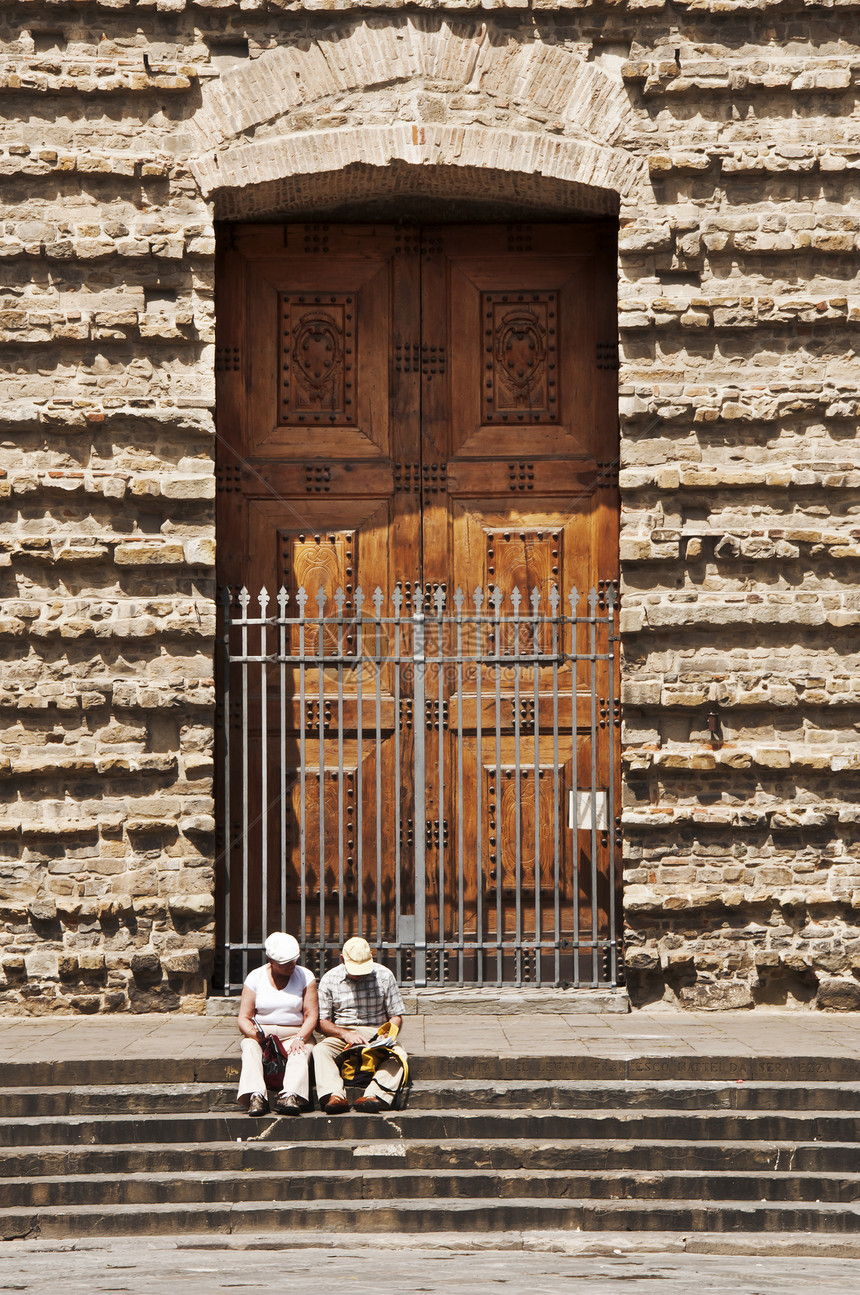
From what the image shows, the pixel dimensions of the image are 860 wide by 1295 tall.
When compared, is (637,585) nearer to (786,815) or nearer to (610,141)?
(786,815)

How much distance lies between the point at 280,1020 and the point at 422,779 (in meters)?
1.81

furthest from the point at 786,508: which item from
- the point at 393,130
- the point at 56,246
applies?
the point at 56,246

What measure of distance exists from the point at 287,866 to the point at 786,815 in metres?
3.00

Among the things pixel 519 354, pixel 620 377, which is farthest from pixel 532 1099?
pixel 519 354

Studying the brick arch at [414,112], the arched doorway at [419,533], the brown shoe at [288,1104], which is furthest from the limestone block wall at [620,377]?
the brown shoe at [288,1104]

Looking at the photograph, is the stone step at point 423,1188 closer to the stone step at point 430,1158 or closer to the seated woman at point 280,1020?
the stone step at point 430,1158

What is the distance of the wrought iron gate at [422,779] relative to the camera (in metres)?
7.67

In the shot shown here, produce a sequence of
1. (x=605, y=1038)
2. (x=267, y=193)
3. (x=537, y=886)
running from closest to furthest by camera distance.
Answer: (x=605, y=1038), (x=537, y=886), (x=267, y=193)

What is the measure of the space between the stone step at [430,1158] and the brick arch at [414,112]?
529 cm

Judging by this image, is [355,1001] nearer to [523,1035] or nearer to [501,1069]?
[501,1069]

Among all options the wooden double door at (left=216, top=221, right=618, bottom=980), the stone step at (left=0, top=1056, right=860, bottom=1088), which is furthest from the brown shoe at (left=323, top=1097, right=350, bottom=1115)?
the wooden double door at (left=216, top=221, right=618, bottom=980)

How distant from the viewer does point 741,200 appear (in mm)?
7812

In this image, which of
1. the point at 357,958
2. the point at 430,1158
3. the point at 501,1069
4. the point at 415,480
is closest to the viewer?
the point at 430,1158

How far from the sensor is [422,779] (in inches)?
302
